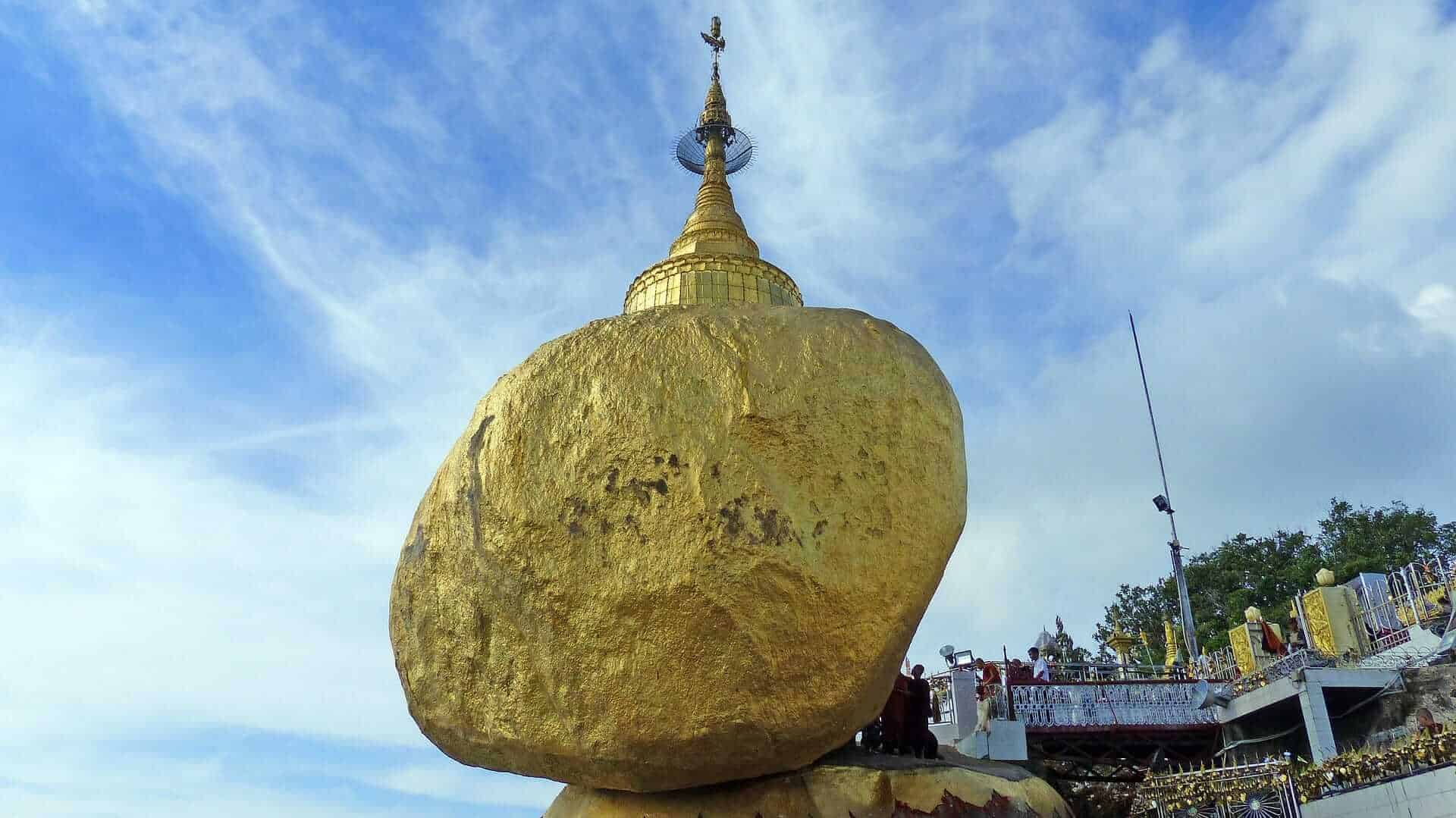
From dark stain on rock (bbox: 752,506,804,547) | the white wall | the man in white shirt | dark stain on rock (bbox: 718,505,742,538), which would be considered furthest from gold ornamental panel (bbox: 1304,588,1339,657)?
dark stain on rock (bbox: 718,505,742,538)

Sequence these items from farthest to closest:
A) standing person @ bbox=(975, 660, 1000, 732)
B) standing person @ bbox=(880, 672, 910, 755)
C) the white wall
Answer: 1. standing person @ bbox=(975, 660, 1000, 732)
2. the white wall
3. standing person @ bbox=(880, 672, 910, 755)

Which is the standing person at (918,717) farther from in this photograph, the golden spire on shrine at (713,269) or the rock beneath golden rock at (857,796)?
the golden spire on shrine at (713,269)

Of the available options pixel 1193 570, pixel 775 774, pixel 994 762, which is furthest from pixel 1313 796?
Answer: pixel 1193 570

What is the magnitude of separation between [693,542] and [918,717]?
2.95 m

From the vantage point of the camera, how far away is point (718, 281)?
56.9 ft

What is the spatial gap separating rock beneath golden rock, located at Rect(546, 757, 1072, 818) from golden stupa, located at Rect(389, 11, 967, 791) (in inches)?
8.3

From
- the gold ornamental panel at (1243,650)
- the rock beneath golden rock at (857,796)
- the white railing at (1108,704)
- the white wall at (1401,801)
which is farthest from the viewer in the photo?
the gold ornamental panel at (1243,650)

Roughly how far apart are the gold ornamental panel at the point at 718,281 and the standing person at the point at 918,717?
9937mm

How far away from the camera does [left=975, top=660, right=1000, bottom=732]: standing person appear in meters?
14.7

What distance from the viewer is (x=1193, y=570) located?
34.8 metres

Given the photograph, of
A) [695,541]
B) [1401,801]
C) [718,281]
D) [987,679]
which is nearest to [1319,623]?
[987,679]

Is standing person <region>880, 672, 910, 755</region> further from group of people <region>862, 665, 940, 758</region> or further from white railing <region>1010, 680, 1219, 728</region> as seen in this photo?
white railing <region>1010, 680, 1219, 728</region>

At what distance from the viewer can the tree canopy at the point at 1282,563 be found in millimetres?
31312

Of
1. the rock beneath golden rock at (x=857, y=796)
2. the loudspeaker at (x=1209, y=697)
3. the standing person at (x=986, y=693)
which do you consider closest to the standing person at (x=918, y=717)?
the rock beneath golden rock at (x=857, y=796)
